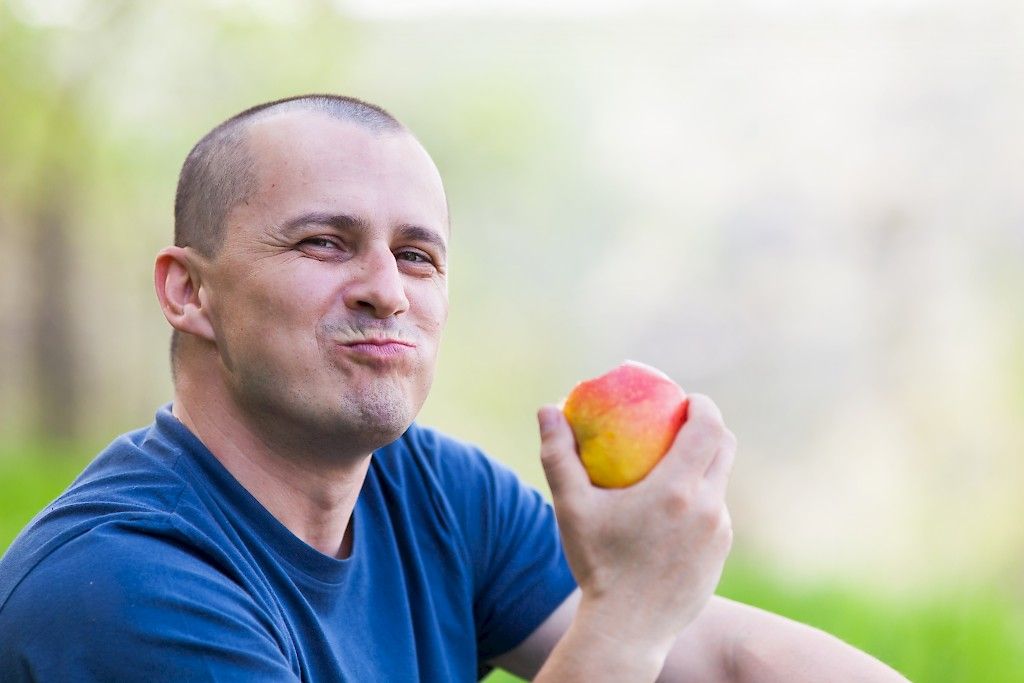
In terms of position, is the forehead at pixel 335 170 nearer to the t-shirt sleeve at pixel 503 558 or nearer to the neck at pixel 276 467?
the neck at pixel 276 467

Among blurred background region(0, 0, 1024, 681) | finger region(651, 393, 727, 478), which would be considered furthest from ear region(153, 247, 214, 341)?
blurred background region(0, 0, 1024, 681)

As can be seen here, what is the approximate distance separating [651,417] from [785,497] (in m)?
6.71

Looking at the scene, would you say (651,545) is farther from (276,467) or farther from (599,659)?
(276,467)

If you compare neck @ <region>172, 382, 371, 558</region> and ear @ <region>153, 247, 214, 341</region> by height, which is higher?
ear @ <region>153, 247, 214, 341</region>

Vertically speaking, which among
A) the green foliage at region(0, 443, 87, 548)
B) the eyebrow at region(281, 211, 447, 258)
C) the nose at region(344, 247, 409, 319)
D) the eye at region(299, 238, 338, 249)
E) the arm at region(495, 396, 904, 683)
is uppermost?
the eyebrow at region(281, 211, 447, 258)

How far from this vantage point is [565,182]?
31.6ft

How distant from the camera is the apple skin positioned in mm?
1547

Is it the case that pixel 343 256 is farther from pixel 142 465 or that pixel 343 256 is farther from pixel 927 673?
pixel 927 673

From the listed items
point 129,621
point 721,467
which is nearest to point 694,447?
point 721,467

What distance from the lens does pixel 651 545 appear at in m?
1.46

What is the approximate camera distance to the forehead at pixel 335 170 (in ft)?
5.54

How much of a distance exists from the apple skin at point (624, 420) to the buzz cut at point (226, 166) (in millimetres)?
524

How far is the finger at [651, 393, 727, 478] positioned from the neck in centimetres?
47

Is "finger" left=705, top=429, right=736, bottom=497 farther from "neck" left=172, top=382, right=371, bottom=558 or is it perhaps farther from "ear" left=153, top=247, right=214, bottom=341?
"ear" left=153, top=247, right=214, bottom=341
